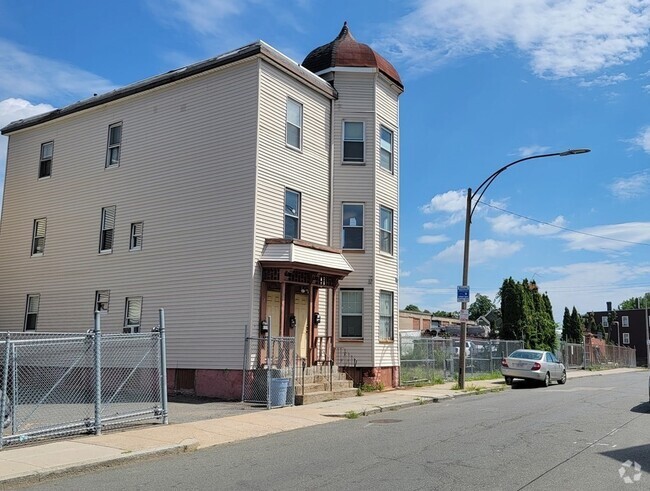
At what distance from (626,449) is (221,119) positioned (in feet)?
46.0

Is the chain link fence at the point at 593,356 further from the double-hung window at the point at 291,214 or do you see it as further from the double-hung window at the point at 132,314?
the double-hung window at the point at 132,314

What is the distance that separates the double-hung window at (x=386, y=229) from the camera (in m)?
21.6

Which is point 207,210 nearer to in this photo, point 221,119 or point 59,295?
point 221,119

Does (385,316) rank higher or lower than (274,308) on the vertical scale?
lower

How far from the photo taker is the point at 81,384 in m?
20.4

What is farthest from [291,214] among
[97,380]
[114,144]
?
[97,380]

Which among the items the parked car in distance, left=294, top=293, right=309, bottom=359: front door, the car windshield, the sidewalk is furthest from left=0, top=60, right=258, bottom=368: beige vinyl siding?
the car windshield

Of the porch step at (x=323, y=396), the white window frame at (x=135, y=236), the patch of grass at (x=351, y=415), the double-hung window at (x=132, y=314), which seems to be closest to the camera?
the patch of grass at (x=351, y=415)

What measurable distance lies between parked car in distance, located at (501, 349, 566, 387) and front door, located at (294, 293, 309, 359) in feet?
32.4

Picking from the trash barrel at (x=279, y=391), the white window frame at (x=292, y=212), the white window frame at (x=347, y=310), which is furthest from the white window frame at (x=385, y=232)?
the trash barrel at (x=279, y=391)

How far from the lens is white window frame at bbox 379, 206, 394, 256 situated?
70.9ft

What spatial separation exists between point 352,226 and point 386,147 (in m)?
3.50

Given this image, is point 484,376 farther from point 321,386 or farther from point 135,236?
point 135,236

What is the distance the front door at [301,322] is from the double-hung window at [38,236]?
34.6ft
